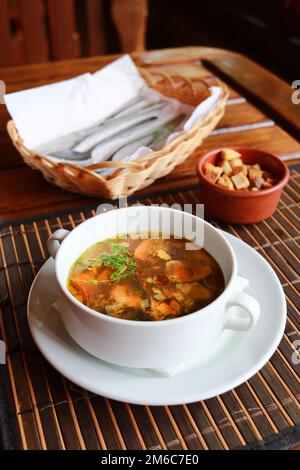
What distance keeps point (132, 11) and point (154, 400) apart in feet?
7.97

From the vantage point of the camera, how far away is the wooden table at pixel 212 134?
108 cm

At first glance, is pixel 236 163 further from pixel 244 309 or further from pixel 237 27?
pixel 237 27

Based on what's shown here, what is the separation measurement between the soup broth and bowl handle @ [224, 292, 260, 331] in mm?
37

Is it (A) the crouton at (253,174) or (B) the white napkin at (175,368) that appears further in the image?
(A) the crouton at (253,174)

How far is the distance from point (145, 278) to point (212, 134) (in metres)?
0.66

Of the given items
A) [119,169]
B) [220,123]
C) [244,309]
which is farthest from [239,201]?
[220,123]

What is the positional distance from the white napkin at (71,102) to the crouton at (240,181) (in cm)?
42

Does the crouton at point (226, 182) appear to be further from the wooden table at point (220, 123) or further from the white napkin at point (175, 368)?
the white napkin at point (175, 368)

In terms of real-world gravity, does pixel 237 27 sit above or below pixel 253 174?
below

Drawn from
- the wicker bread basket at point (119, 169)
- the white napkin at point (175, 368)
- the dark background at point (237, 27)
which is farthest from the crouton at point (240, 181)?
the dark background at point (237, 27)

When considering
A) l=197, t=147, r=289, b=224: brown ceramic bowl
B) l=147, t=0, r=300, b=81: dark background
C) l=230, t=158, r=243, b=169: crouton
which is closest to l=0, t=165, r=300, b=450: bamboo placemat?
l=197, t=147, r=289, b=224: brown ceramic bowl

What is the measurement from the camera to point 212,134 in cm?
131
